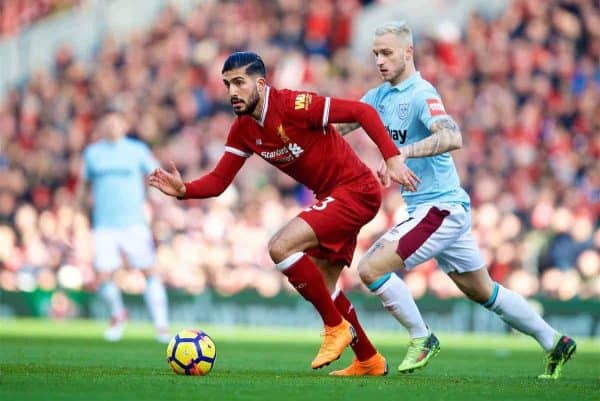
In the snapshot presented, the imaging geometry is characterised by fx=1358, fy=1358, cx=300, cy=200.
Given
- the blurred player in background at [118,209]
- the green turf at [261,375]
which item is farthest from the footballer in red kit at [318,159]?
the blurred player in background at [118,209]

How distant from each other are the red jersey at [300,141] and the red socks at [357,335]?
862 millimetres

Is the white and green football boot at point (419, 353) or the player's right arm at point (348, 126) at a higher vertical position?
the player's right arm at point (348, 126)

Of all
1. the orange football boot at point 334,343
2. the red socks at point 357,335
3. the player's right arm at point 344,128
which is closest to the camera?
the orange football boot at point 334,343

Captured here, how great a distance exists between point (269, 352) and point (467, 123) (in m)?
8.78

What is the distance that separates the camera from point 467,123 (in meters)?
22.0

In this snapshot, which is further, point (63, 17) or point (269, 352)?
point (63, 17)

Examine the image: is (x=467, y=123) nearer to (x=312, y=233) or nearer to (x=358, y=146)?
(x=358, y=146)

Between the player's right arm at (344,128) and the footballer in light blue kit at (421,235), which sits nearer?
the footballer in light blue kit at (421,235)

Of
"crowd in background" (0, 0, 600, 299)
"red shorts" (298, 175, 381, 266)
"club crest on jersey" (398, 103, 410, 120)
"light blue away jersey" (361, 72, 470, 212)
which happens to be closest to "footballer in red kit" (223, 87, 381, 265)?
"red shorts" (298, 175, 381, 266)

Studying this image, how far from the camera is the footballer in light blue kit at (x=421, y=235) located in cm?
1051

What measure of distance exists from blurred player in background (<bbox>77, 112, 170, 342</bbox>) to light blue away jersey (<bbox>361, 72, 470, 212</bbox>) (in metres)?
6.67

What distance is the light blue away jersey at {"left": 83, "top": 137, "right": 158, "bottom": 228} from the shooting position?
1708 cm

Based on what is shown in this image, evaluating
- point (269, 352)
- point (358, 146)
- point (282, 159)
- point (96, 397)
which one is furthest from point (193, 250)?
point (96, 397)

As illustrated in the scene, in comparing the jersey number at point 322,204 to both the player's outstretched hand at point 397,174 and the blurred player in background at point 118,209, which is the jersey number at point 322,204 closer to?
the player's outstretched hand at point 397,174
